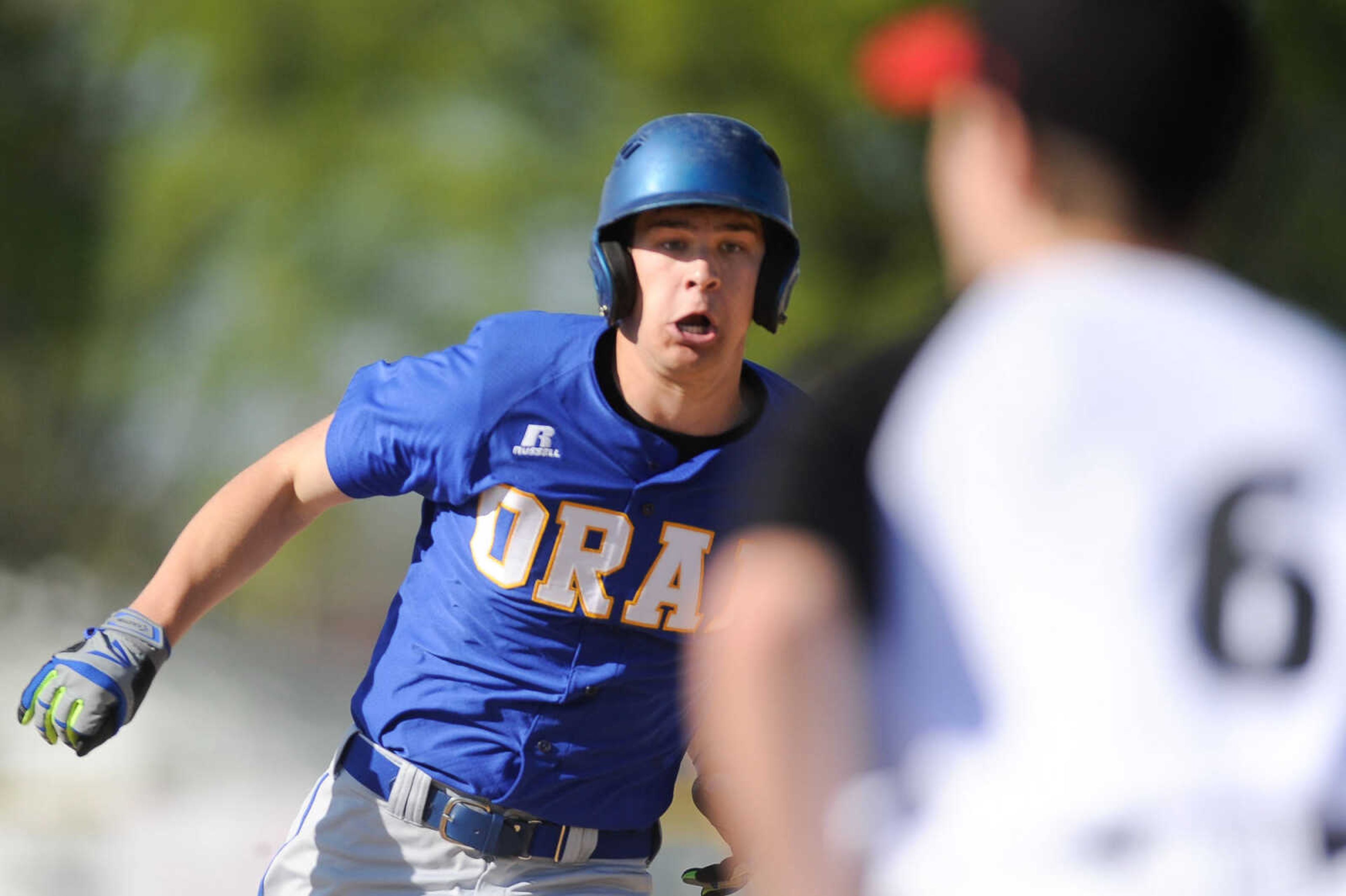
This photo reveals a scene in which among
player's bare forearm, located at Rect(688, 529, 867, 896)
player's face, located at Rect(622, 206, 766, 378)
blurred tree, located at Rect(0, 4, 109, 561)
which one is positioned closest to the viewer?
player's bare forearm, located at Rect(688, 529, 867, 896)

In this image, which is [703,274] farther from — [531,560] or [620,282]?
[531,560]

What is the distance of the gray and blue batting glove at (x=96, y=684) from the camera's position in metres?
2.77

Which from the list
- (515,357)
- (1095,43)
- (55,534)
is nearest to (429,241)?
(55,534)

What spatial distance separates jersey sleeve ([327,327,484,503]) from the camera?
9.30 feet

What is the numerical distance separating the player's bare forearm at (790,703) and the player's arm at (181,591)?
1974 millimetres

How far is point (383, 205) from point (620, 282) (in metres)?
9.03

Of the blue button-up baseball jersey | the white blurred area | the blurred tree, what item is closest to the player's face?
the blue button-up baseball jersey

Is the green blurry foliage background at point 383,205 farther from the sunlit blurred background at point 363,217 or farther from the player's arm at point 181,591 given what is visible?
the player's arm at point 181,591

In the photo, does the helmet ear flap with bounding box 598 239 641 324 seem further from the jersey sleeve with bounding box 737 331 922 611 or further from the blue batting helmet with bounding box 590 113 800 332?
the jersey sleeve with bounding box 737 331 922 611

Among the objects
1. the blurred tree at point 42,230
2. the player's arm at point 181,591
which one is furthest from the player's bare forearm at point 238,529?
the blurred tree at point 42,230

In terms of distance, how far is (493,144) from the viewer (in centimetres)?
1170

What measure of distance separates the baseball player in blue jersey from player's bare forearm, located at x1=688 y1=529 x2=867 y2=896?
175 centimetres

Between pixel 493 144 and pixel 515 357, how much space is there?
9.10 metres

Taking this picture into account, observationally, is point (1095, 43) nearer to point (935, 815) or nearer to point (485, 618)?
point (935, 815)
